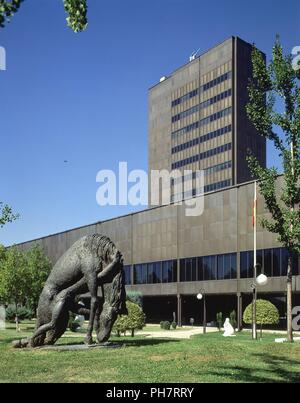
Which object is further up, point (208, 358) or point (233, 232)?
point (233, 232)

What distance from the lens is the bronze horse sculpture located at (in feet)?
60.2

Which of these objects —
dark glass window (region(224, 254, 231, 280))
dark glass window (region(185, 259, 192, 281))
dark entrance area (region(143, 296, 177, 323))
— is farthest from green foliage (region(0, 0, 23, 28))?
dark entrance area (region(143, 296, 177, 323))

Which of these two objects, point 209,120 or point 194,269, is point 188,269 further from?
point 209,120

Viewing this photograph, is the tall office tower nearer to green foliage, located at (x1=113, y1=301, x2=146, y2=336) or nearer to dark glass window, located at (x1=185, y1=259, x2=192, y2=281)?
dark glass window, located at (x1=185, y1=259, x2=192, y2=281)

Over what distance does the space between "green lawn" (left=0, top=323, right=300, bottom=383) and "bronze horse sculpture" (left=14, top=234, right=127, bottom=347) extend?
898mm

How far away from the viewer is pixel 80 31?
28.9 ft

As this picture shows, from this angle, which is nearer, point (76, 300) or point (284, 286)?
point (76, 300)

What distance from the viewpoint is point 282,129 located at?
28375 mm

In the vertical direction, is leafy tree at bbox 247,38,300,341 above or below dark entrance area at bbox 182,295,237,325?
above

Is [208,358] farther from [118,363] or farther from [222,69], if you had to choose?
[222,69]

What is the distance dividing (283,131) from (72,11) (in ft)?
70.1

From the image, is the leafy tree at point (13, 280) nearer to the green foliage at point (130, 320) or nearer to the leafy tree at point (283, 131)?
the green foliage at point (130, 320)
